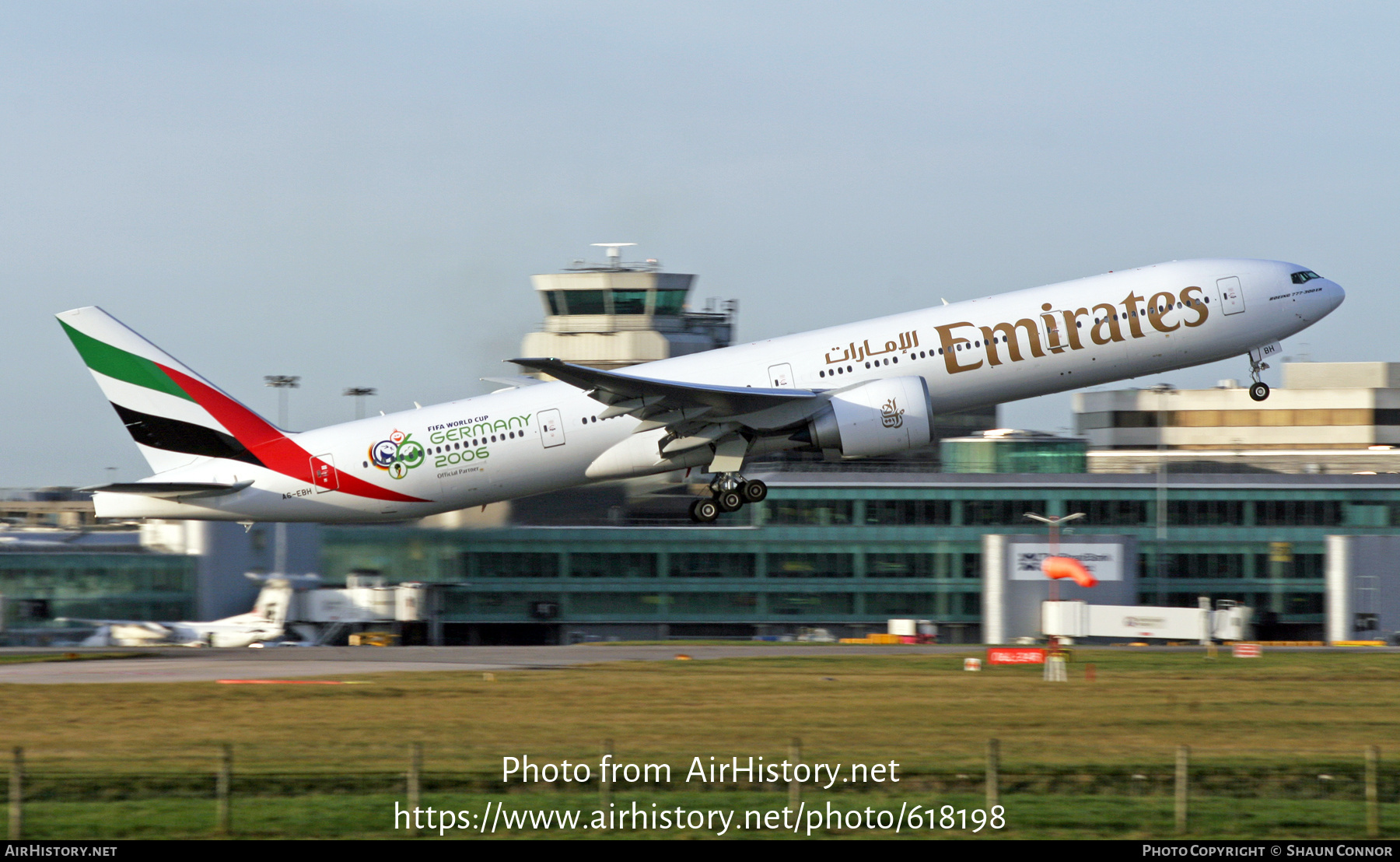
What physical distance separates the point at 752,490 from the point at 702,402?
355cm

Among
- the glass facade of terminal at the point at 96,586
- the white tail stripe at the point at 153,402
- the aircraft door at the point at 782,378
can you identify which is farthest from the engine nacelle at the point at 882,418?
the glass facade of terminal at the point at 96,586

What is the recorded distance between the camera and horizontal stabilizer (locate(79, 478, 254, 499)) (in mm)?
37719

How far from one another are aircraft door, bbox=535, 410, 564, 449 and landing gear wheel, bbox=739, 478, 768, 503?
4878 millimetres

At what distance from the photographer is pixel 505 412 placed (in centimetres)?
3744

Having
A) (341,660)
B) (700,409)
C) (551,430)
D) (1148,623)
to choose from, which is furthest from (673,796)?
(1148,623)

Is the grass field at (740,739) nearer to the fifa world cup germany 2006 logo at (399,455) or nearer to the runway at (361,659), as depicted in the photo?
the runway at (361,659)

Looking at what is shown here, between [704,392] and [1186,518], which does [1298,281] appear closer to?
[704,392]

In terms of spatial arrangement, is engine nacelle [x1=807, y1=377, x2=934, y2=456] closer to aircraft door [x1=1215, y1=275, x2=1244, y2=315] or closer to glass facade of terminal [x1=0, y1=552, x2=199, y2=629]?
aircraft door [x1=1215, y1=275, x2=1244, y2=315]

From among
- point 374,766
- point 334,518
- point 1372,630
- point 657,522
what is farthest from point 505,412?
point 1372,630

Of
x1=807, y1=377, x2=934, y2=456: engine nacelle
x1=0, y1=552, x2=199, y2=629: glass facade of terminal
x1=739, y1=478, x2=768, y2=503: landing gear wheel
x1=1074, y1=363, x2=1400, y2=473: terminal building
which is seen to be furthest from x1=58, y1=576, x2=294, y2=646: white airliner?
x1=1074, y1=363, x2=1400, y2=473: terminal building

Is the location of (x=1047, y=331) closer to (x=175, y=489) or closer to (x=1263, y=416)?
(x=175, y=489)

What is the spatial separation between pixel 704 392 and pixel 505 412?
5471 millimetres

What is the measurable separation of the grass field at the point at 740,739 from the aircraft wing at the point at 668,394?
6.73 m

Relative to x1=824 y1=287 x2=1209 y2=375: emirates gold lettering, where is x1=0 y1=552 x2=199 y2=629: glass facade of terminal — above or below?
below
